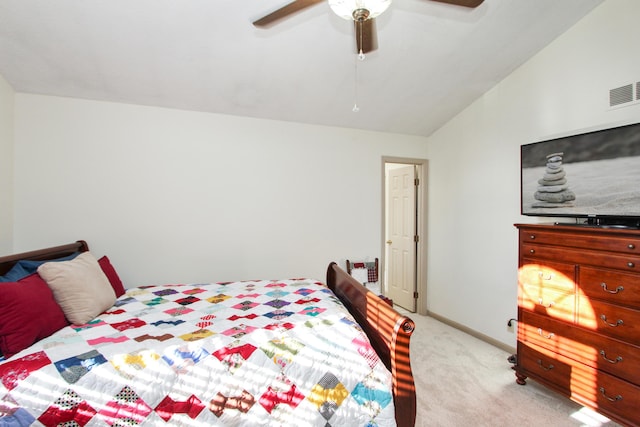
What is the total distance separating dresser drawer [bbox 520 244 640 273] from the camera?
180cm

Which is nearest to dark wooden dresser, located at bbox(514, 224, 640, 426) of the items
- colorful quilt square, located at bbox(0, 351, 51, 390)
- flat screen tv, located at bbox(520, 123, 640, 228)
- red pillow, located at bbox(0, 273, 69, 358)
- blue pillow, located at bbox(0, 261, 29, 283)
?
flat screen tv, located at bbox(520, 123, 640, 228)

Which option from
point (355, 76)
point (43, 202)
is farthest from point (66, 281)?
point (355, 76)

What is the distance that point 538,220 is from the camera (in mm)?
2789

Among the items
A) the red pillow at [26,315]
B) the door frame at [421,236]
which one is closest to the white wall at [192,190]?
the door frame at [421,236]

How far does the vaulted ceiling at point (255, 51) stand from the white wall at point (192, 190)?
0.25m

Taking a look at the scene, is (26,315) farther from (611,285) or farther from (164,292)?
(611,285)

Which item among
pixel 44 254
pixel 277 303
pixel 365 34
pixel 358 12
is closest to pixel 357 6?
pixel 358 12

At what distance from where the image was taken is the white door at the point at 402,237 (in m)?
4.23

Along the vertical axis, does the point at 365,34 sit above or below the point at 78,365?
above

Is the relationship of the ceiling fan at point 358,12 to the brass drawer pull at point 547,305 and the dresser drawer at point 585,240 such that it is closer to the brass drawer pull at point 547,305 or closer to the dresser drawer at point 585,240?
the dresser drawer at point 585,240

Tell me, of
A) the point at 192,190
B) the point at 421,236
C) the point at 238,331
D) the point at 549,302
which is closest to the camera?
the point at 238,331

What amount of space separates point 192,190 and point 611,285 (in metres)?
3.39

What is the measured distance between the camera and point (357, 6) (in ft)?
4.23

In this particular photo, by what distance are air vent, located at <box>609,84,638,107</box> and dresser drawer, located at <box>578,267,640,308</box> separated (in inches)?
50.6
